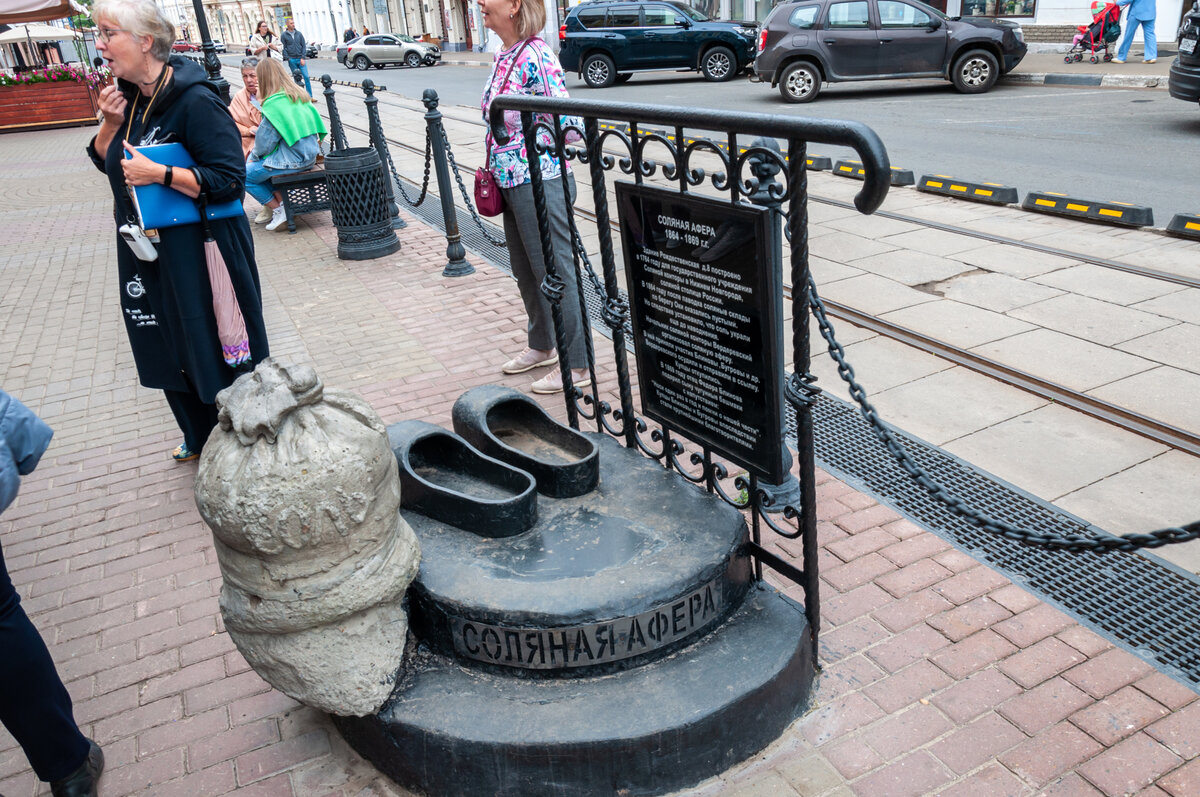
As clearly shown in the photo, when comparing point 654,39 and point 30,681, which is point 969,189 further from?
point 654,39

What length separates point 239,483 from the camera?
2.12 m

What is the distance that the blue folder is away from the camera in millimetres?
3633

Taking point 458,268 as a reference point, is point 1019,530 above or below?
above

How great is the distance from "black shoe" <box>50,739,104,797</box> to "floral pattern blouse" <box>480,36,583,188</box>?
9.53ft

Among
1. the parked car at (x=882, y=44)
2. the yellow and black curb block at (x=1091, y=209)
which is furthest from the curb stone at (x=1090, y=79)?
the yellow and black curb block at (x=1091, y=209)

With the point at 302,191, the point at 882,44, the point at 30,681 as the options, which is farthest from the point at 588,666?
the point at 882,44

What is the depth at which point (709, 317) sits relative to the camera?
2.64 meters

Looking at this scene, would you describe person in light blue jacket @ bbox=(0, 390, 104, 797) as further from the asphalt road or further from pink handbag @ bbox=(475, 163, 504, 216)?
the asphalt road

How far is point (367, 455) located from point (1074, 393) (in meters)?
3.73

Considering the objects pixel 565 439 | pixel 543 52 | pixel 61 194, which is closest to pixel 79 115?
pixel 61 194

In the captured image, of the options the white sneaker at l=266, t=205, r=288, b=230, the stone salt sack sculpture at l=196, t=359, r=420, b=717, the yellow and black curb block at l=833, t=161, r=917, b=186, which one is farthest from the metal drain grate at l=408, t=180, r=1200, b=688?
the white sneaker at l=266, t=205, r=288, b=230

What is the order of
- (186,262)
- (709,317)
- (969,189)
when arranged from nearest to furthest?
1. (709,317)
2. (186,262)
3. (969,189)

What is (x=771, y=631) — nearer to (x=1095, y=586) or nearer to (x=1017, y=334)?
(x=1095, y=586)

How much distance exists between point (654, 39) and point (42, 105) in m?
16.2
